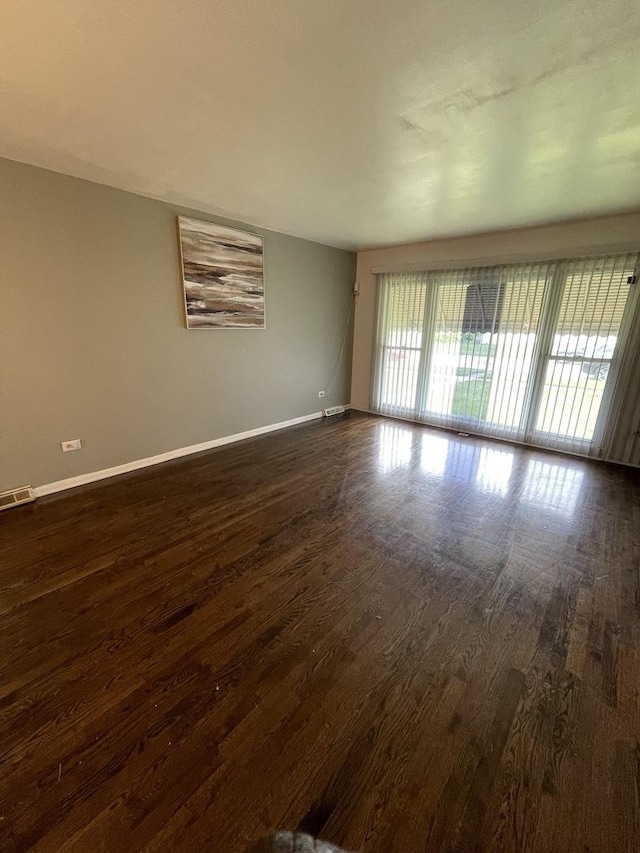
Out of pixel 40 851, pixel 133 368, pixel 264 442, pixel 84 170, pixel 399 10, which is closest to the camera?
pixel 40 851

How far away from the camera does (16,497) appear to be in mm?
2732

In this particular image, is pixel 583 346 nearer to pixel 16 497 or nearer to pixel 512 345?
pixel 512 345

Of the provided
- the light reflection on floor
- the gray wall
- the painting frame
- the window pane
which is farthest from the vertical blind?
the painting frame

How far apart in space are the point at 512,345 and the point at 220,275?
3.52m

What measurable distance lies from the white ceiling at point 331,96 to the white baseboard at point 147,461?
95.3 inches

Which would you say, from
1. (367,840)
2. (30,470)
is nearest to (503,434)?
(367,840)

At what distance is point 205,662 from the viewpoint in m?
1.50

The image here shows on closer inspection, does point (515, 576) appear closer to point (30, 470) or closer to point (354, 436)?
point (354, 436)

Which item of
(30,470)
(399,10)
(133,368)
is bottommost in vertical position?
(30,470)

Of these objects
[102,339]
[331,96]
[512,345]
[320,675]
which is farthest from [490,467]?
[102,339]

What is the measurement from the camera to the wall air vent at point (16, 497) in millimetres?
2672

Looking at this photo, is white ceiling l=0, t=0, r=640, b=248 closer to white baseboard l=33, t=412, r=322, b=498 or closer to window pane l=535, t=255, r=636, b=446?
window pane l=535, t=255, r=636, b=446

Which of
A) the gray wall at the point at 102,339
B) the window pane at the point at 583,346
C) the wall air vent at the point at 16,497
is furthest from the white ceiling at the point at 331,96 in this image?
the wall air vent at the point at 16,497

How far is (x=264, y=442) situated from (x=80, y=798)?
11.2 feet
